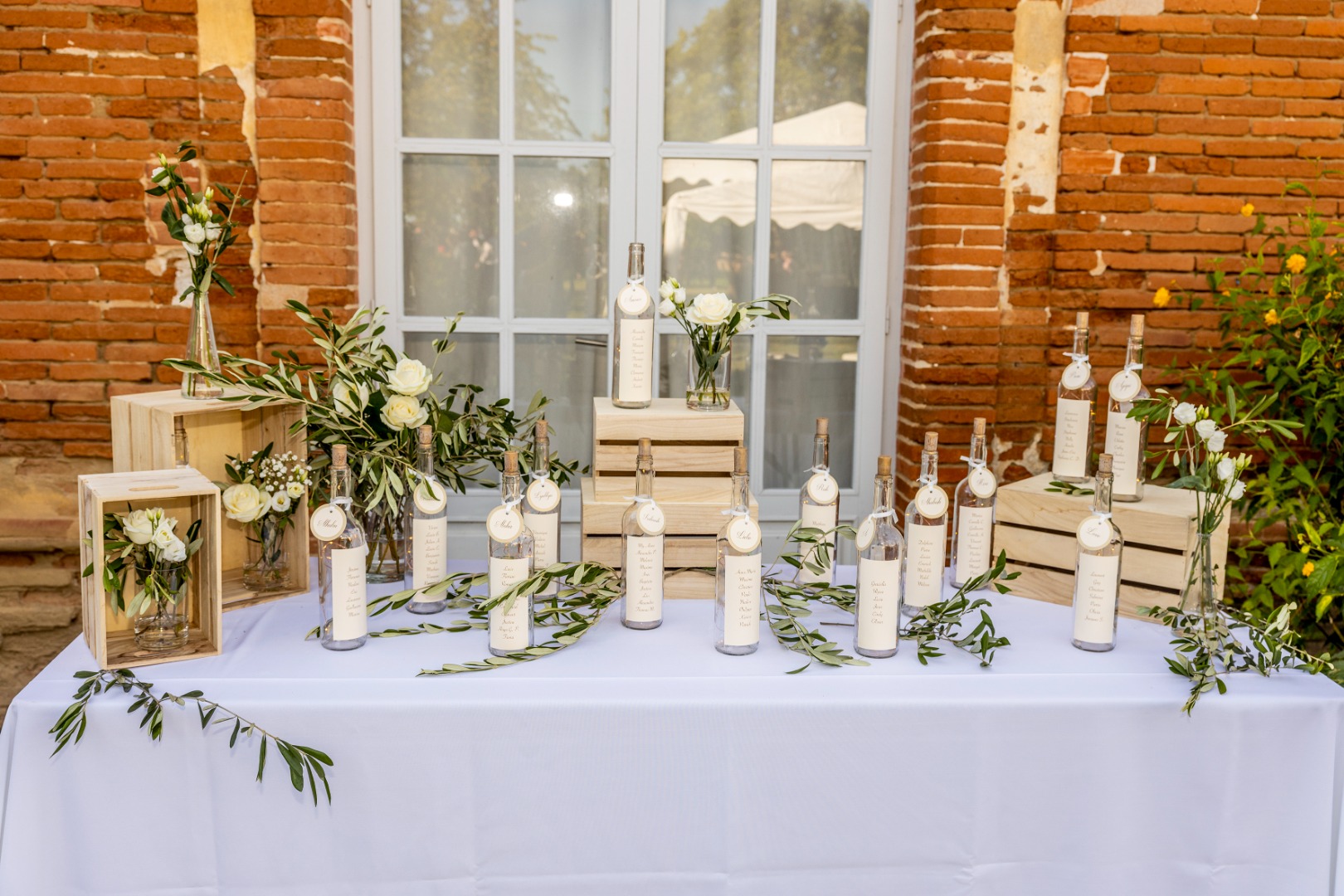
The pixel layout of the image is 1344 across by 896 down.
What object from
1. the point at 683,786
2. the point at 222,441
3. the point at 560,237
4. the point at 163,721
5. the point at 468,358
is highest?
the point at 560,237

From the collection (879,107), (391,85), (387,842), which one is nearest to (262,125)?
(391,85)

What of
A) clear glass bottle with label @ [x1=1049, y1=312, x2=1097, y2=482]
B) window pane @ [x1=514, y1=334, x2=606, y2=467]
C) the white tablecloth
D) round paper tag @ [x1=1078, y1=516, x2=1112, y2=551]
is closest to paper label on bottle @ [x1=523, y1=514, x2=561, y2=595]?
the white tablecloth

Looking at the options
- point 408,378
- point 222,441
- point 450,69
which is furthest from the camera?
point 450,69

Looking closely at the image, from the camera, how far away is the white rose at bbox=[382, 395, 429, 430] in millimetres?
1949

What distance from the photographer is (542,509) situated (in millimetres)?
1878

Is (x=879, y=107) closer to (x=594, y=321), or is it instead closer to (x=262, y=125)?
(x=594, y=321)

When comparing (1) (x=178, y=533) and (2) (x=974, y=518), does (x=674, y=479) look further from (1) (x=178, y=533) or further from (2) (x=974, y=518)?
(1) (x=178, y=533)

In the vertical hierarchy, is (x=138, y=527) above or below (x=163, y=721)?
above

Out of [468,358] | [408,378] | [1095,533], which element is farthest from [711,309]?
[468,358]

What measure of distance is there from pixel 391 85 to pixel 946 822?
7.98 ft

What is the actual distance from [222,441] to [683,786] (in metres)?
1.10

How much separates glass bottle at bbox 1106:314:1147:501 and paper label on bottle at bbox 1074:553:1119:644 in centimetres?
30

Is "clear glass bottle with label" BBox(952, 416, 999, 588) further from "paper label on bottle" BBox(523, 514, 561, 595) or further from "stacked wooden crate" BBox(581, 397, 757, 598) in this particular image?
"paper label on bottle" BBox(523, 514, 561, 595)

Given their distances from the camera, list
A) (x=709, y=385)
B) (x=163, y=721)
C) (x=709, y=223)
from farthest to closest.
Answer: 1. (x=709, y=223)
2. (x=709, y=385)
3. (x=163, y=721)
